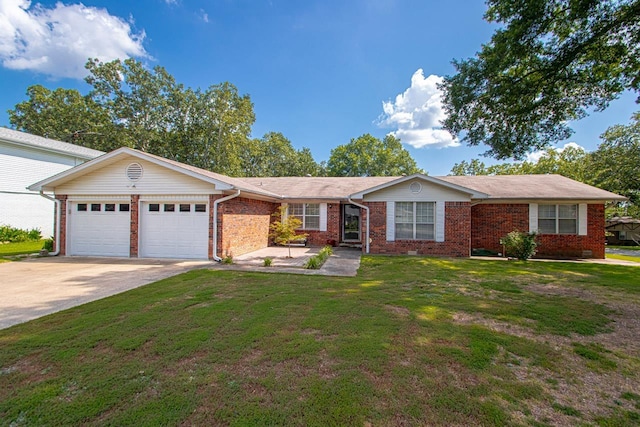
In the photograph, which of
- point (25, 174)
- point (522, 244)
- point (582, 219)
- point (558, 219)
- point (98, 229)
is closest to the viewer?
point (98, 229)

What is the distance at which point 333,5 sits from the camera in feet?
34.4

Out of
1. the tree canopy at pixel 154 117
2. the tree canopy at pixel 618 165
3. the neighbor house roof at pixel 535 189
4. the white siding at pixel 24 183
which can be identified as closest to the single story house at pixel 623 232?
the tree canopy at pixel 618 165

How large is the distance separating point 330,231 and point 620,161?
25219mm

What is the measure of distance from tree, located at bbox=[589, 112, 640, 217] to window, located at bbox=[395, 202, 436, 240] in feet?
71.5

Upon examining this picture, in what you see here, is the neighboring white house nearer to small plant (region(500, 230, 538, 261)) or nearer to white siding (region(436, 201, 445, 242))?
white siding (region(436, 201, 445, 242))

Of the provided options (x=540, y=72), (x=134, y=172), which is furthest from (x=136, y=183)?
(x=540, y=72)

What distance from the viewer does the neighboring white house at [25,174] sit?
16516mm

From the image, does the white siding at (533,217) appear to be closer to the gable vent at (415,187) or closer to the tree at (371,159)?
the gable vent at (415,187)

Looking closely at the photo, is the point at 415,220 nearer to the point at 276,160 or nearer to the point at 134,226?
the point at 134,226

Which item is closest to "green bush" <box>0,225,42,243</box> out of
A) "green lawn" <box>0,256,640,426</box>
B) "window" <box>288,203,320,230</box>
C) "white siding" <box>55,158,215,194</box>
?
"white siding" <box>55,158,215,194</box>

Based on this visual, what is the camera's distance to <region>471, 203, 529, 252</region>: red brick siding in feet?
42.8

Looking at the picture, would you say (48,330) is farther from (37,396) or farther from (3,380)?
(37,396)

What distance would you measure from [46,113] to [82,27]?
29049mm

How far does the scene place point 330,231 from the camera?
600 inches
